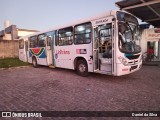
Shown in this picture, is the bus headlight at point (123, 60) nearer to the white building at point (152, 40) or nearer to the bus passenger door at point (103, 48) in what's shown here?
the bus passenger door at point (103, 48)

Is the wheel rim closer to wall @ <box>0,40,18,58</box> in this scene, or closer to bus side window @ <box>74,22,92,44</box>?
bus side window @ <box>74,22,92,44</box>

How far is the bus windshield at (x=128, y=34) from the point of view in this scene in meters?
6.63

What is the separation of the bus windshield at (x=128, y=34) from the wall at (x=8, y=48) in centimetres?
1850

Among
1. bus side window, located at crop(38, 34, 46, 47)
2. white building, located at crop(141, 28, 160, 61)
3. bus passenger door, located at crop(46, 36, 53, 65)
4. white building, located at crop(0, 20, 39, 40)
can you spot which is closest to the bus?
bus passenger door, located at crop(46, 36, 53, 65)

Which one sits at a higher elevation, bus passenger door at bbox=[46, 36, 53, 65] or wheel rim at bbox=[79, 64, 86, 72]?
bus passenger door at bbox=[46, 36, 53, 65]

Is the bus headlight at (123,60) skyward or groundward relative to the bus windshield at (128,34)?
groundward

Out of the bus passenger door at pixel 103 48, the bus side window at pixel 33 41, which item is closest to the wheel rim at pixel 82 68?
the bus passenger door at pixel 103 48

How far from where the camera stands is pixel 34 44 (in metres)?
13.4

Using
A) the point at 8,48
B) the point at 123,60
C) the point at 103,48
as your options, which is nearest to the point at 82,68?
the point at 103,48

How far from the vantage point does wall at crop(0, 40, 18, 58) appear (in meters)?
20.3

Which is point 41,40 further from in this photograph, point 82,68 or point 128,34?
point 128,34

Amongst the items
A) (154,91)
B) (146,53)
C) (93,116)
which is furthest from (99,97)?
(146,53)

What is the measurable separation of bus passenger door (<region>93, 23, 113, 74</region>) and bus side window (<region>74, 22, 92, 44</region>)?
0.51 meters

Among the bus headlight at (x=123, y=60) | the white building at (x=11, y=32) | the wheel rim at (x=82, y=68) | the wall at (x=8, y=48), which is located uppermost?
the white building at (x=11, y=32)
